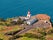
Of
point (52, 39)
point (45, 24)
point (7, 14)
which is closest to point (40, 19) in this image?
point (45, 24)

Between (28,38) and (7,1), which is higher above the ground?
(7,1)

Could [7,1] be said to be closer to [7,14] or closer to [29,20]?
[7,14]

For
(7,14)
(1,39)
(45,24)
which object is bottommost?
(1,39)

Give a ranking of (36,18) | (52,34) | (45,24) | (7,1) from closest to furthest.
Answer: (52,34) < (45,24) < (36,18) < (7,1)

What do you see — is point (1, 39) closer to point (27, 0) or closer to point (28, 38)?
point (28, 38)

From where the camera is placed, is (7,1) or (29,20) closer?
(29,20)

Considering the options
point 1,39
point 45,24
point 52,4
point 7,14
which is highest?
point 52,4

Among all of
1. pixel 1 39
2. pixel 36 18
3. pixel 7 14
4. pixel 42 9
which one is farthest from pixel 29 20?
pixel 42 9

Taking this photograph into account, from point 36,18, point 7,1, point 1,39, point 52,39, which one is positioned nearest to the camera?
point 1,39

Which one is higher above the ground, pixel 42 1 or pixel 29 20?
pixel 42 1

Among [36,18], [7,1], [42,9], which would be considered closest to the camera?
[36,18]
